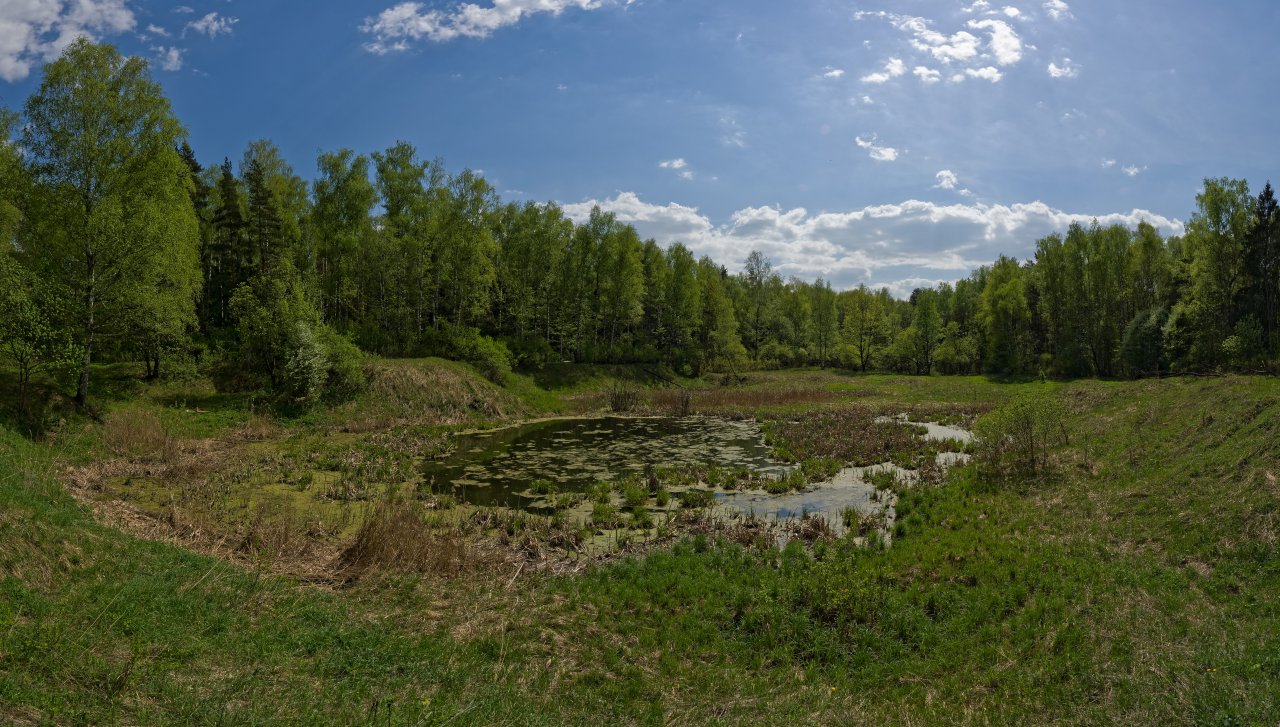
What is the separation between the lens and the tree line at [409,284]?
2216cm

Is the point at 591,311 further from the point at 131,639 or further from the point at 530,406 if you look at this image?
the point at 131,639

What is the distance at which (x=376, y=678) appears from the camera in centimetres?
717

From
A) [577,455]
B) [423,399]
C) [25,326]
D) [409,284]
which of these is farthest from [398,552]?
[409,284]

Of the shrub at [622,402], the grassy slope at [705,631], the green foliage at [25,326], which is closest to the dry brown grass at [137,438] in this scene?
the green foliage at [25,326]

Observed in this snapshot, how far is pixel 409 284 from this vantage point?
48.4 metres

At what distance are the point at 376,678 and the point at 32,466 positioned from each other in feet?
37.6

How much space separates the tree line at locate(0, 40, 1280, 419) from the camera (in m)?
22.2

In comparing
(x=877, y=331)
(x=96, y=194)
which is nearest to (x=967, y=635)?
(x=96, y=194)

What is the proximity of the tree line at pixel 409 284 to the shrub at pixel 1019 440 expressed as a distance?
19922 mm

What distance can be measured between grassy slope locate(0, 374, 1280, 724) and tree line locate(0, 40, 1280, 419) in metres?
12.6

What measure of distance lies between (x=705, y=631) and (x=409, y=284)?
148 feet

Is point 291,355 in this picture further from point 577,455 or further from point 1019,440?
point 1019,440

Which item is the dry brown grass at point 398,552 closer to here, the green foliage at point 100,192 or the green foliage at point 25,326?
the green foliage at point 25,326

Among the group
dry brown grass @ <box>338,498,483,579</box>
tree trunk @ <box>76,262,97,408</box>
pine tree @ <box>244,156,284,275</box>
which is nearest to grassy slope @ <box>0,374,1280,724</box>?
dry brown grass @ <box>338,498,483,579</box>
